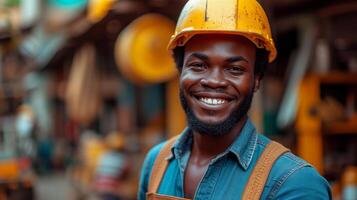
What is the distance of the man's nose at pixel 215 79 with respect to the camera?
211 cm

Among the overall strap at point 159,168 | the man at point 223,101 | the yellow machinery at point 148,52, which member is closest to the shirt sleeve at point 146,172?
the overall strap at point 159,168

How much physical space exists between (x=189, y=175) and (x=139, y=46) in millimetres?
4359

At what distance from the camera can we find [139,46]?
648 centimetres

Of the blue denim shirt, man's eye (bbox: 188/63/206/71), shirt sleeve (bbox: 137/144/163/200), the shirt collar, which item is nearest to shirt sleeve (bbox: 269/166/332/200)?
the blue denim shirt

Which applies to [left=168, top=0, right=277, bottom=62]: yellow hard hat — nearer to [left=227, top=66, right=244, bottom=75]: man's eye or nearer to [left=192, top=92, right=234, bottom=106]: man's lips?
[left=227, top=66, right=244, bottom=75]: man's eye

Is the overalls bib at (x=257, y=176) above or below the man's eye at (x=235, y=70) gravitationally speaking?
below

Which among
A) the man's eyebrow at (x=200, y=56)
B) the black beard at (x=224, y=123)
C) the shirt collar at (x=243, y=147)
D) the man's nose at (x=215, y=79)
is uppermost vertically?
the man's eyebrow at (x=200, y=56)

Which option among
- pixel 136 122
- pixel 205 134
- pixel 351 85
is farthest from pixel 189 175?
pixel 136 122

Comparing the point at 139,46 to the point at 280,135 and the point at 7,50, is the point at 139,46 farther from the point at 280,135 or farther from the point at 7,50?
the point at 7,50

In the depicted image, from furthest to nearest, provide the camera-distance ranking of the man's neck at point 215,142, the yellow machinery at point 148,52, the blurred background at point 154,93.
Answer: the yellow machinery at point 148,52 → the blurred background at point 154,93 → the man's neck at point 215,142

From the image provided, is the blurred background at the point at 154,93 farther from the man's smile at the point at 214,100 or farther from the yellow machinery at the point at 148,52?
the man's smile at the point at 214,100

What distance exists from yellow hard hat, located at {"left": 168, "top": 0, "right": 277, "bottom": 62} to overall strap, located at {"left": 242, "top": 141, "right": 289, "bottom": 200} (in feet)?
1.28

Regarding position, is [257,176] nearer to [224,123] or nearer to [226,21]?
[224,123]

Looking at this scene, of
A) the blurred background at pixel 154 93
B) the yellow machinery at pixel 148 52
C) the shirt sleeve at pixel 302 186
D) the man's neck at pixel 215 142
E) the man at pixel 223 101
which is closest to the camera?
the shirt sleeve at pixel 302 186
